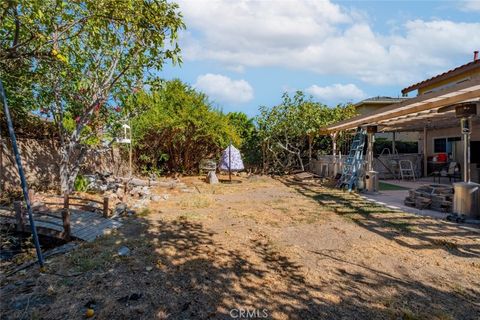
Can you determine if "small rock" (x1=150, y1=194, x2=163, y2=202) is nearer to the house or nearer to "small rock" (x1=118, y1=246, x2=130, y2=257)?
"small rock" (x1=118, y1=246, x2=130, y2=257)

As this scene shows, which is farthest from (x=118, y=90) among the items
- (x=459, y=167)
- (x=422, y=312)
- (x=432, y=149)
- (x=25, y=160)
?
(x=432, y=149)

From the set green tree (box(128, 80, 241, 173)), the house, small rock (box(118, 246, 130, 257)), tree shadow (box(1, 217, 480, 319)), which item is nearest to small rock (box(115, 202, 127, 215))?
tree shadow (box(1, 217, 480, 319))

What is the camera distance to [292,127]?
14352mm

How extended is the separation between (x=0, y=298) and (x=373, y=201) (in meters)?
7.91

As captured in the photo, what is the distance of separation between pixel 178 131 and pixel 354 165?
24.6 feet

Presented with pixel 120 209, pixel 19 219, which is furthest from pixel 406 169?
pixel 19 219

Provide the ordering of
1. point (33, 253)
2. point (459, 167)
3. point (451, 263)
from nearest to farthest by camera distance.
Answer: point (451, 263), point (33, 253), point (459, 167)

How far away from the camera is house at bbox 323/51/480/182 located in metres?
5.55

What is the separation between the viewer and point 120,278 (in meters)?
3.49

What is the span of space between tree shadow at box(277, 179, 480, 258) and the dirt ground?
0.03 meters

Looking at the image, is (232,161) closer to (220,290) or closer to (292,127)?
(292,127)

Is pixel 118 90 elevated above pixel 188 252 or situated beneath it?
elevated above

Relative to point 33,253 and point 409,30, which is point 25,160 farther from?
point 409,30

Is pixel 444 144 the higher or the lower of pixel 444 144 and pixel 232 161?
the higher
